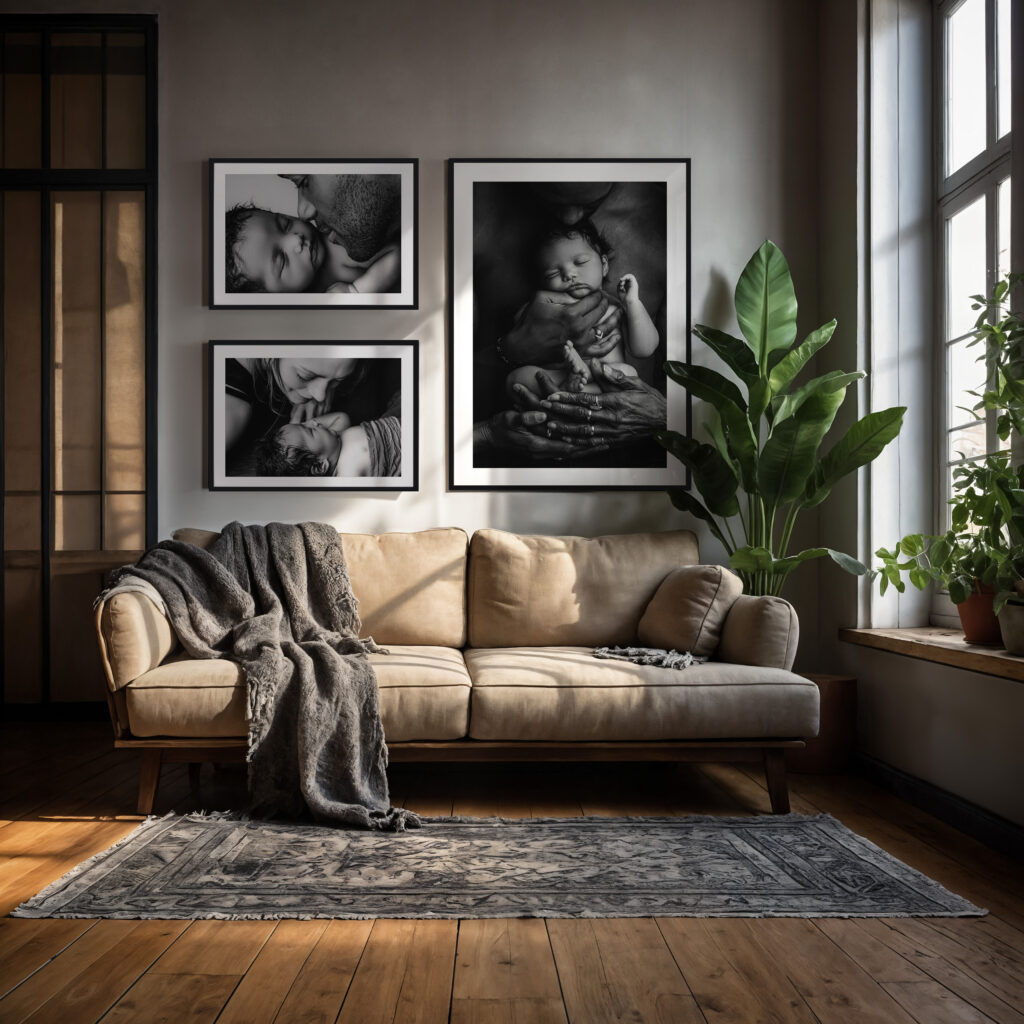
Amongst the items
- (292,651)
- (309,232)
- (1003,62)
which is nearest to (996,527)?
(1003,62)

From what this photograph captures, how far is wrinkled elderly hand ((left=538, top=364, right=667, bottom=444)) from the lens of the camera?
3914 mm

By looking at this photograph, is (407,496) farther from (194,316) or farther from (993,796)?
(993,796)

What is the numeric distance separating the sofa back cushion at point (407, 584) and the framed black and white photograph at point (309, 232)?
39.7 inches

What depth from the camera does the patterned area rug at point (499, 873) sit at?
2066mm

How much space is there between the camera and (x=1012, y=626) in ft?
8.36

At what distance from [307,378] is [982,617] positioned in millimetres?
2613

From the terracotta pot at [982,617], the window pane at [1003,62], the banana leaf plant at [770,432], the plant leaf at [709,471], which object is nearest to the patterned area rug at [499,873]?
the terracotta pot at [982,617]

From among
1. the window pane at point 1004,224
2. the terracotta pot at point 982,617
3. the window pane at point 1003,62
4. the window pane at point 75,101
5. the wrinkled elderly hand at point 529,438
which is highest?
the window pane at point 75,101

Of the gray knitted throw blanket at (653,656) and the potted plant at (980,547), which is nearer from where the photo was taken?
the potted plant at (980,547)

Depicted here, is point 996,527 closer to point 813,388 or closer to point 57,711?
point 813,388

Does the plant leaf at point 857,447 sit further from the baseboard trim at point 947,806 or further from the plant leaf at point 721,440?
the baseboard trim at point 947,806

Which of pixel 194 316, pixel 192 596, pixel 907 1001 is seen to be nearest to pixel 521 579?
pixel 192 596

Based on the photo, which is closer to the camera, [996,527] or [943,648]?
[996,527]

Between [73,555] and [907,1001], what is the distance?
350 centimetres
